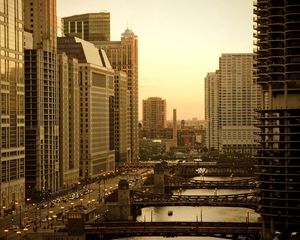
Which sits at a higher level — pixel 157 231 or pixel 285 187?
pixel 285 187

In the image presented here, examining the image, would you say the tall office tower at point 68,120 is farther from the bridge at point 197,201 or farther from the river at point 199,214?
the bridge at point 197,201

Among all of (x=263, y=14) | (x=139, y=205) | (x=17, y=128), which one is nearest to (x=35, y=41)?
(x=17, y=128)

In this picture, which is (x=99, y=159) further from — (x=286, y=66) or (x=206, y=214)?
(x=286, y=66)

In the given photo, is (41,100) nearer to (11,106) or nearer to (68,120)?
(11,106)

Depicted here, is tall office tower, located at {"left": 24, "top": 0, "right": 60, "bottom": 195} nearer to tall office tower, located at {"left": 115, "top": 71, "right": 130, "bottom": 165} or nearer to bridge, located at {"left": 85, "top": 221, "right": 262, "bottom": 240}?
bridge, located at {"left": 85, "top": 221, "right": 262, "bottom": 240}

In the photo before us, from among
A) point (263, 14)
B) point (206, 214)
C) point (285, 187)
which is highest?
point (263, 14)

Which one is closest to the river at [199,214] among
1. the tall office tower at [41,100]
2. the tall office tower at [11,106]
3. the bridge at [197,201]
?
the bridge at [197,201]

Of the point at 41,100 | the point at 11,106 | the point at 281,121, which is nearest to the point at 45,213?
the point at 11,106
